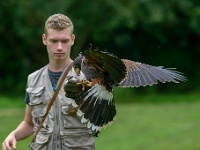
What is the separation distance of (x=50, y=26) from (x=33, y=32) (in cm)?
1322

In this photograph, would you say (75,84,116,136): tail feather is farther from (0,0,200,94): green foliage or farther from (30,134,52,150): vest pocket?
(0,0,200,94): green foliage

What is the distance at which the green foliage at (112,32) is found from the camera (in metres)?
16.9

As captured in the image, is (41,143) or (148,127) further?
(148,127)

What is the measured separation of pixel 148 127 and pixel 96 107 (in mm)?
7781

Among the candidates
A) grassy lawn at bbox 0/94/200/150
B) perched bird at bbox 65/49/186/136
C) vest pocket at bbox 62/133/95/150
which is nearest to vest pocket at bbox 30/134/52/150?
vest pocket at bbox 62/133/95/150

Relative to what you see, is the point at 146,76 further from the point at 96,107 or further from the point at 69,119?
the point at 69,119

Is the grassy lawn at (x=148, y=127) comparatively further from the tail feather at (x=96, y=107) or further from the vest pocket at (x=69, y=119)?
the tail feather at (x=96, y=107)

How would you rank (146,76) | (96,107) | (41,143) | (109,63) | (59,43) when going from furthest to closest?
(41,143) → (59,43) → (146,76) → (96,107) → (109,63)

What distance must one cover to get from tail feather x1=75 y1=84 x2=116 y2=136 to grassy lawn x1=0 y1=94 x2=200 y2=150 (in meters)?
5.52

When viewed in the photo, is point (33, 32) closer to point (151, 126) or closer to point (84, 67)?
point (151, 126)

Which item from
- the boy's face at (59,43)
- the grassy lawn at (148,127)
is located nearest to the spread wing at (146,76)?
the boy's face at (59,43)

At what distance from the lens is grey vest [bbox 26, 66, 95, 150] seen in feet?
13.3

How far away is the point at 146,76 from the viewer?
3.91m

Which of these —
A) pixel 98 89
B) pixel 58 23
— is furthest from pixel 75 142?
pixel 58 23
